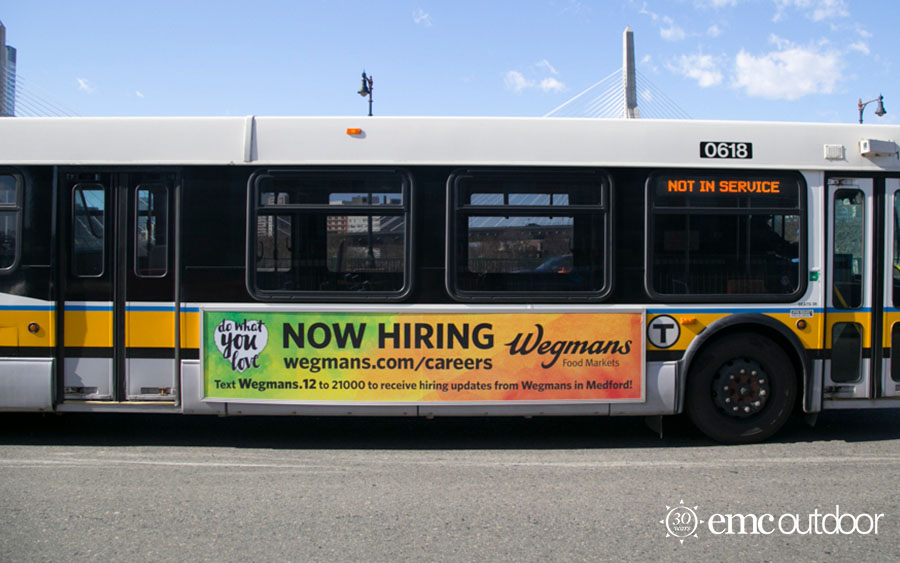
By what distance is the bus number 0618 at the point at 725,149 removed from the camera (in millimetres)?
6004

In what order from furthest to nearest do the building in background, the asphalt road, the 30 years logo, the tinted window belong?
the building in background → the tinted window → the 30 years logo → the asphalt road

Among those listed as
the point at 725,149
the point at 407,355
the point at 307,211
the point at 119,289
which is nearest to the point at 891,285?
the point at 725,149

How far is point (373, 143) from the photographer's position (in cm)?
591

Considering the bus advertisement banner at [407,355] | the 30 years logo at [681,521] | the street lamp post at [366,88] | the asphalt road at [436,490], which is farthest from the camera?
the street lamp post at [366,88]

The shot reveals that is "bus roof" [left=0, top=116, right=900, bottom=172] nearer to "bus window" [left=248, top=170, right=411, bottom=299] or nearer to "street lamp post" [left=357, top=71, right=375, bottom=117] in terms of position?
"bus window" [left=248, top=170, right=411, bottom=299]

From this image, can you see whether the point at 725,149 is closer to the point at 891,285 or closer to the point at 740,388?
the point at 891,285

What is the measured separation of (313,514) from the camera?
14.2 feet

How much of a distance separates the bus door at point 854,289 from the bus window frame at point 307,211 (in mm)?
3987

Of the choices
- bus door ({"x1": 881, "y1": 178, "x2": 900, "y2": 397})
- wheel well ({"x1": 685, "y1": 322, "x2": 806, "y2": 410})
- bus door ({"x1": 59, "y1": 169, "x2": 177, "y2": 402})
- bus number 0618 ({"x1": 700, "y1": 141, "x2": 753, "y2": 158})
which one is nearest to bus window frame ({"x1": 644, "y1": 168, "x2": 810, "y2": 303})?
bus number 0618 ({"x1": 700, "y1": 141, "x2": 753, "y2": 158})

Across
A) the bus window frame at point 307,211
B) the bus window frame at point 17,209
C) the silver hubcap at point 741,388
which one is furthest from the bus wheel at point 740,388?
the bus window frame at point 17,209

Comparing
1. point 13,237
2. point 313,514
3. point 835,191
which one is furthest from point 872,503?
point 13,237

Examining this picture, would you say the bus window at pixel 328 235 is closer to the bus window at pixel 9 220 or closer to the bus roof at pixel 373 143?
the bus roof at pixel 373 143

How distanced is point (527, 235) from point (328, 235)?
1823 mm

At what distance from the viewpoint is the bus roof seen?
19.4 feet
